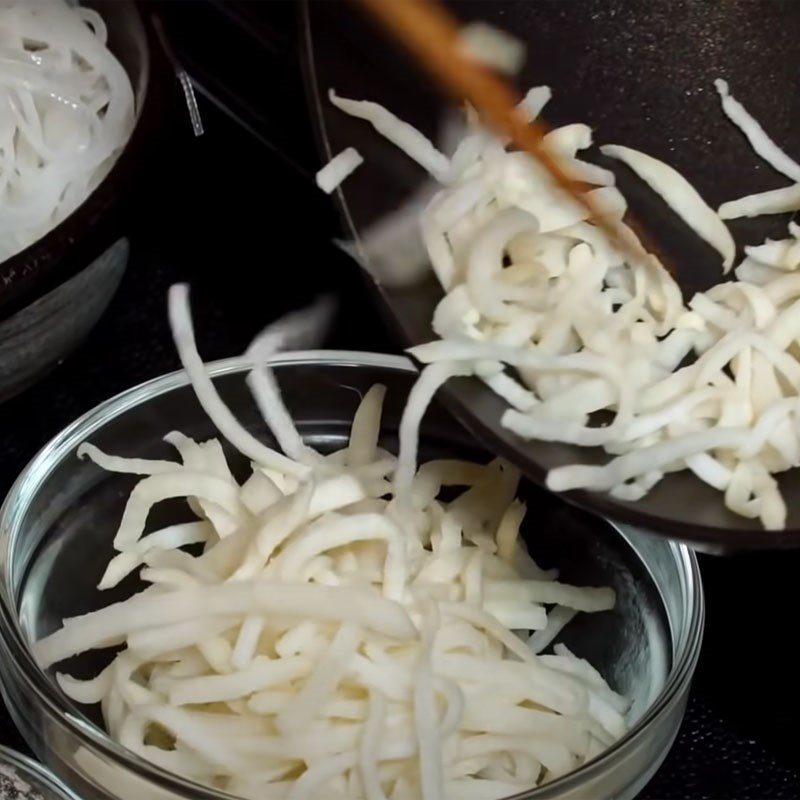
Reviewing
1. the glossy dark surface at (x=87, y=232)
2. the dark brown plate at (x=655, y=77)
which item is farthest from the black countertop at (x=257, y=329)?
the dark brown plate at (x=655, y=77)

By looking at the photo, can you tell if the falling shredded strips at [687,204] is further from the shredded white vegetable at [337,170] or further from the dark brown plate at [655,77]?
the shredded white vegetable at [337,170]

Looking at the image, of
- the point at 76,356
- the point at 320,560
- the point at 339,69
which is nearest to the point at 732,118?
the point at 339,69

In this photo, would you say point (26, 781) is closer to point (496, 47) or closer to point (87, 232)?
point (87, 232)

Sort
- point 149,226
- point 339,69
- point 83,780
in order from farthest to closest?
point 149,226 < point 339,69 < point 83,780

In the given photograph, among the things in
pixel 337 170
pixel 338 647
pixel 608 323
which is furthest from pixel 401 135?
pixel 338 647

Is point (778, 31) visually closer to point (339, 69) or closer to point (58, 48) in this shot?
point (339, 69)

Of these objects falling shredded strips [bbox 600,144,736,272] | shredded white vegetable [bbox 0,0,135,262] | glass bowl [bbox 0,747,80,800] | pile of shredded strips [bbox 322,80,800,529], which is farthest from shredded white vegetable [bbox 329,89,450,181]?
glass bowl [bbox 0,747,80,800]
